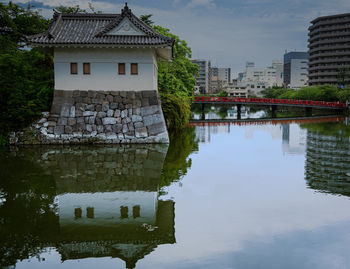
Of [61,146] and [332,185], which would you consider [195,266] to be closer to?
[332,185]

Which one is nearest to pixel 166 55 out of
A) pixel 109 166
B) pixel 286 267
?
pixel 109 166

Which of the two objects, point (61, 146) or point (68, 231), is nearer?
point (68, 231)

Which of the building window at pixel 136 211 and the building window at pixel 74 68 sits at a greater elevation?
the building window at pixel 74 68

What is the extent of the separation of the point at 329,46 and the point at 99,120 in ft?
287

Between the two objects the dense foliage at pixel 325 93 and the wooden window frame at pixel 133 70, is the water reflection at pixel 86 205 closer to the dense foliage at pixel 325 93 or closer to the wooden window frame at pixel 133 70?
the wooden window frame at pixel 133 70

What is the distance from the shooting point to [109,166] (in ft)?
42.3

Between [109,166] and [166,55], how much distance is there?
466 inches

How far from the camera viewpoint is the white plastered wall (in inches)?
743

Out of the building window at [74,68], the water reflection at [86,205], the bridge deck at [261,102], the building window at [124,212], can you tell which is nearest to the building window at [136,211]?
the water reflection at [86,205]

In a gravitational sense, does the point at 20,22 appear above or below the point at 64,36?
above

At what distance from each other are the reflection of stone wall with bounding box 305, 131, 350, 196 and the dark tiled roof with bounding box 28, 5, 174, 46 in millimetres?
10086

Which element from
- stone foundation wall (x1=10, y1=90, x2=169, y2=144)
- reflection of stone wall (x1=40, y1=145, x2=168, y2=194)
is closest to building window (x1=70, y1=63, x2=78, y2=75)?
stone foundation wall (x1=10, y1=90, x2=169, y2=144)

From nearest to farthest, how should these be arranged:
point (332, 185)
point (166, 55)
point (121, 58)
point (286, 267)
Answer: point (286, 267)
point (332, 185)
point (121, 58)
point (166, 55)

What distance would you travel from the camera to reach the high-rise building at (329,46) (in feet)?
281
